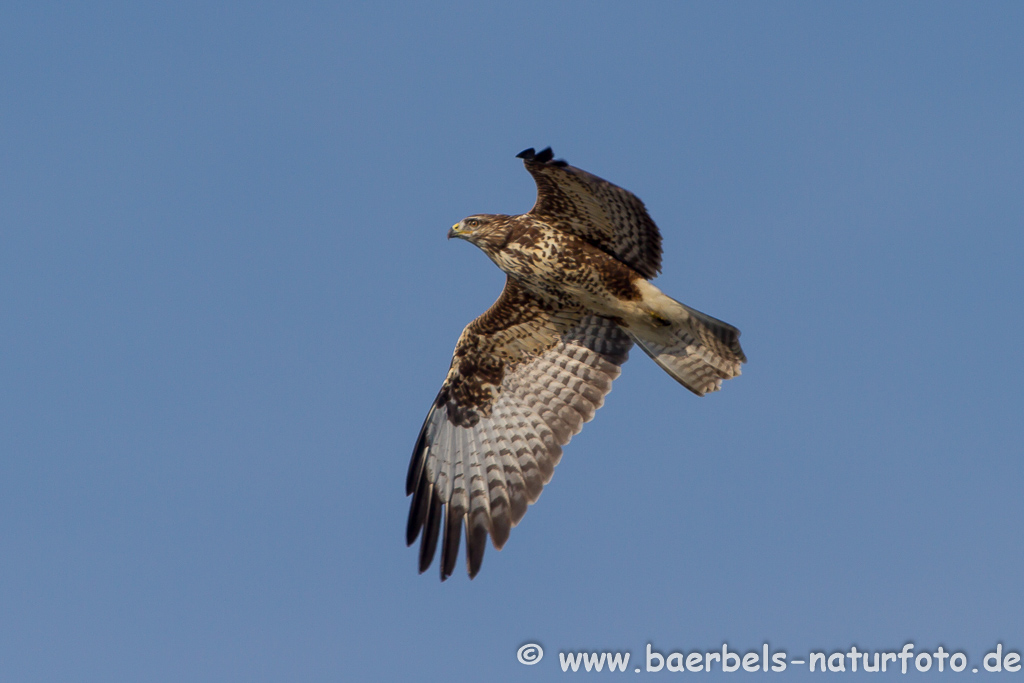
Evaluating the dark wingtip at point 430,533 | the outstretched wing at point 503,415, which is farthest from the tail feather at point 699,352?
the dark wingtip at point 430,533

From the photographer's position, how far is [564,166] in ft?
28.5

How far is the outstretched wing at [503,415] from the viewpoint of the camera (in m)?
10.3

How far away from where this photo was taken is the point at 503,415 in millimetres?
10773

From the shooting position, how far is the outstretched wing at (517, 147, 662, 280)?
29.9 ft

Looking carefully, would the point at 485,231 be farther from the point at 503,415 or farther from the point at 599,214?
the point at 503,415

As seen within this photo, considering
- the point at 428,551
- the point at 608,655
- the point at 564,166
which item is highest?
the point at 564,166

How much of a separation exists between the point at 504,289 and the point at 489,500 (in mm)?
1852

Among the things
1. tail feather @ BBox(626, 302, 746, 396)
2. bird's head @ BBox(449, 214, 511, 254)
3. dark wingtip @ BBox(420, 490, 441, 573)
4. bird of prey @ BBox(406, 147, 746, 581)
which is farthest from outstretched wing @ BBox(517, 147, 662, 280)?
dark wingtip @ BBox(420, 490, 441, 573)

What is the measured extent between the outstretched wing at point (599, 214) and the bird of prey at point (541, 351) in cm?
1

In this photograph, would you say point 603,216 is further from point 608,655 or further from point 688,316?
point 608,655

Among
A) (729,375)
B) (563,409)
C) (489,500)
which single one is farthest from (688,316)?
(489,500)

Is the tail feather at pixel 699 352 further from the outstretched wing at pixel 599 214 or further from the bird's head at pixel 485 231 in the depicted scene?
the bird's head at pixel 485 231

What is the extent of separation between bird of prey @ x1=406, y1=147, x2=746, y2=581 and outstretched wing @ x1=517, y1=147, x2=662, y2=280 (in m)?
0.01

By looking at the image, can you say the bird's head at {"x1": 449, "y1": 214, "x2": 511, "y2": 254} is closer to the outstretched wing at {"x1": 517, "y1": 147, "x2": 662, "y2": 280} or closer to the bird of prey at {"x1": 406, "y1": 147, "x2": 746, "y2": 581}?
the bird of prey at {"x1": 406, "y1": 147, "x2": 746, "y2": 581}
